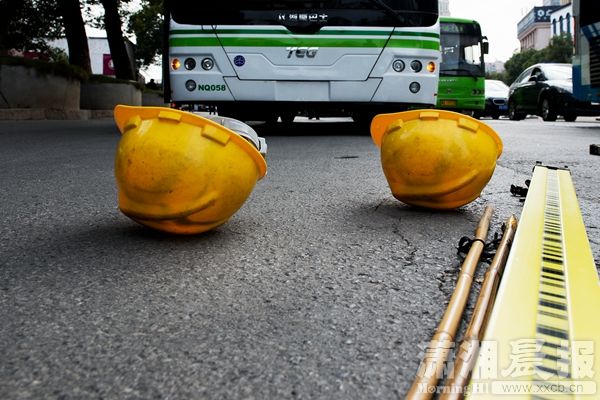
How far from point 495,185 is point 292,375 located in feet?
9.56

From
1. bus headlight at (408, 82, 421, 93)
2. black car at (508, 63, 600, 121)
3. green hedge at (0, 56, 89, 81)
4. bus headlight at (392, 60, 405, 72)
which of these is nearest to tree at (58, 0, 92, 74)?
green hedge at (0, 56, 89, 81)

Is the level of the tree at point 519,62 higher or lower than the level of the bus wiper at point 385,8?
higher

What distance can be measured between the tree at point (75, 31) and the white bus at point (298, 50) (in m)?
11.1

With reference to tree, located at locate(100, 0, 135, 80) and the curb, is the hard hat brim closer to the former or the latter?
the curb

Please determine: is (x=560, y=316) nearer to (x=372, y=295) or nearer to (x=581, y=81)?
(x=372, y=295)

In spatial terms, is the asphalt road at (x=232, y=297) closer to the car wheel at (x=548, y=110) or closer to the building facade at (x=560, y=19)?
the car wheel at (x=548, y=110)

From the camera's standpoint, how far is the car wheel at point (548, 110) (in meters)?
15.2

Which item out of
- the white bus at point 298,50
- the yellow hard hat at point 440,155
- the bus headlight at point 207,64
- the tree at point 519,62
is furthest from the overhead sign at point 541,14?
the yellow hard hat at point 440,155

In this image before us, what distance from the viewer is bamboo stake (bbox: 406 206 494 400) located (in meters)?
1.13

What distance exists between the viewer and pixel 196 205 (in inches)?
86.4

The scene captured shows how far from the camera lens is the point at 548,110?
50.5 ft

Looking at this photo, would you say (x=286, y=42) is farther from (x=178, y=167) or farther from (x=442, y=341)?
(x=442, y=341)

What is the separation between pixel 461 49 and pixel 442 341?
1575 centimetres

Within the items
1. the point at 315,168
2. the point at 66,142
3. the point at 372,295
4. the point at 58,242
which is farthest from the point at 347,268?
the point at 66,142
